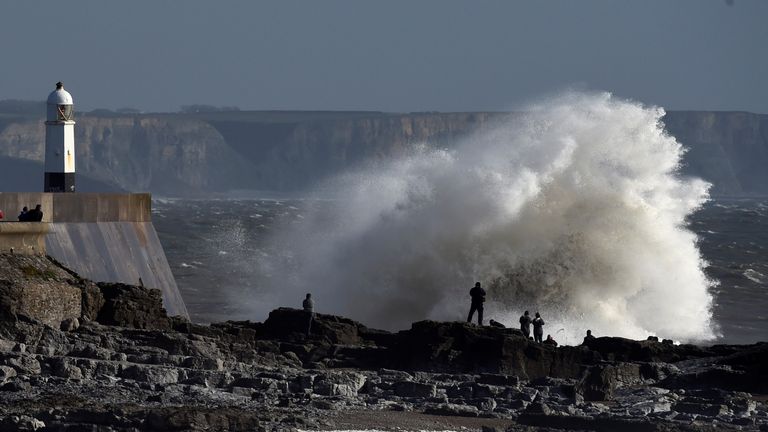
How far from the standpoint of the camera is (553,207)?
89.0ft

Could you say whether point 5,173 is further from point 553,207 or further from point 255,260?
point 553,207

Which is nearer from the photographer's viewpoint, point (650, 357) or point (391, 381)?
point (391, 381)

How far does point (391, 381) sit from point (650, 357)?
3903 mm

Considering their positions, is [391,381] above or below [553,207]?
below

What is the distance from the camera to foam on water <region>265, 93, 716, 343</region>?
85.4 feet

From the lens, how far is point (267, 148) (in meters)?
167

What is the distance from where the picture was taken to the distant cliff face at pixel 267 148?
150625 mm

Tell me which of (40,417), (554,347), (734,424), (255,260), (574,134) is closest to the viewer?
(40,417)

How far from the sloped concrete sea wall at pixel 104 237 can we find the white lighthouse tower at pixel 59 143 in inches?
25.4

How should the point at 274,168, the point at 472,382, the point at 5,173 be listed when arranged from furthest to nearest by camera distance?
the point at 274,168 → the point at 5,173 → the point at 472,382

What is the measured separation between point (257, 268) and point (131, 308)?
2247cm

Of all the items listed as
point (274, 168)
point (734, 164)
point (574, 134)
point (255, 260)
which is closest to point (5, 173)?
point (274, 168)

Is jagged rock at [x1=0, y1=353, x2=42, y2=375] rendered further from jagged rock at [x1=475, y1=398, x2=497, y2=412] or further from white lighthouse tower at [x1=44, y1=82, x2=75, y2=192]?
white lighthouse tower at [x1=44, y1=82, x2=75, y2=192]

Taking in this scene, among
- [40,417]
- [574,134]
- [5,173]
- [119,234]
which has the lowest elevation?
[40,417]
